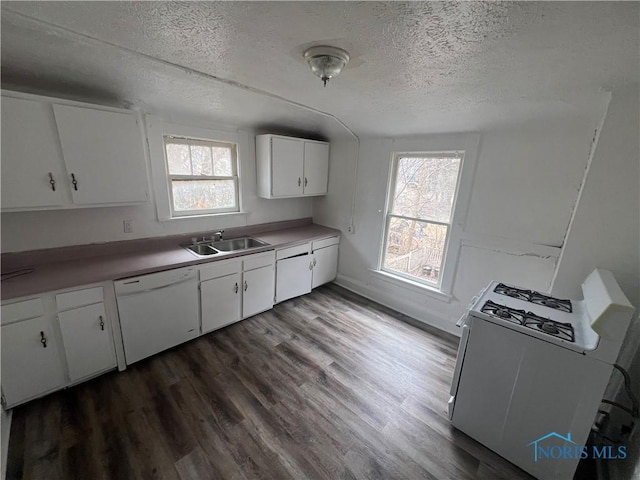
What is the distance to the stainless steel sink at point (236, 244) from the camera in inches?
119

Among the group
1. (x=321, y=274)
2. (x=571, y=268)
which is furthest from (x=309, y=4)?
(x=321, y=274)

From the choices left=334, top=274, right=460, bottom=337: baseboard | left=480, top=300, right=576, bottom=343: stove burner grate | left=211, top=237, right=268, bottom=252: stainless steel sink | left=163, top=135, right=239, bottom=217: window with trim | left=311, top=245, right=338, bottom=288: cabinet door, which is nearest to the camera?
left=480, top=300, right=576, bottom=343: stove burner grate

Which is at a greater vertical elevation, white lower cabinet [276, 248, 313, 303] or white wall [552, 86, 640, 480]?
white wall [552, 86, 640, 480]

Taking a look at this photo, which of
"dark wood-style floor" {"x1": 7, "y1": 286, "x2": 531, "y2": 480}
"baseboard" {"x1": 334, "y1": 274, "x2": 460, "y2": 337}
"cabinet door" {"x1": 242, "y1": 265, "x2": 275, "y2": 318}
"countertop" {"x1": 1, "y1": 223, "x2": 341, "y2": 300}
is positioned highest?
"countertop" {"x1": 1, "y1": 223, "x2": 341, "y2": 300}

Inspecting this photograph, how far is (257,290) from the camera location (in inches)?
114

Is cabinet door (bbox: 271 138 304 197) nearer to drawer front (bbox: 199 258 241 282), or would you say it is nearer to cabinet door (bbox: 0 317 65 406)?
drawer front (bbox: 199 258 241 282)

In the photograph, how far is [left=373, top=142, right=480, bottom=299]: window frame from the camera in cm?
249

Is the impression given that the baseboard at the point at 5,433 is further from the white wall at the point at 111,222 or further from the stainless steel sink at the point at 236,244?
the stainless steel sink at the point at 236,244

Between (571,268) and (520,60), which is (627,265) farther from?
(520,60)

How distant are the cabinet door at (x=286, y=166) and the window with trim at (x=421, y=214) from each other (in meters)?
1.19

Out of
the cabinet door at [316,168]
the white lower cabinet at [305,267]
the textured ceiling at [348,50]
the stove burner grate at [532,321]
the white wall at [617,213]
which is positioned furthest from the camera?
the cabinet door at [316,168]

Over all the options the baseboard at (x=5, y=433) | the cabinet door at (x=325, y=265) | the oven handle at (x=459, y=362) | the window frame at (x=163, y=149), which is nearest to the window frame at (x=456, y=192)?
the cabinet door at (x=325, y=265)

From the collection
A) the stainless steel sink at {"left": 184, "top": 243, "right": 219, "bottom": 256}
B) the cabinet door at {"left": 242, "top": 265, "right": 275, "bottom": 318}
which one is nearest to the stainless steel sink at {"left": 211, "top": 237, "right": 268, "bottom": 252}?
the stainless steel sink at {"left": 184, "top": 243, "right": 219, "bottom": 256}

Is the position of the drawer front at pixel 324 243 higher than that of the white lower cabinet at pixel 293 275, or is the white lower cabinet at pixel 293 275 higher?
the drawer front at pixel 324 243
